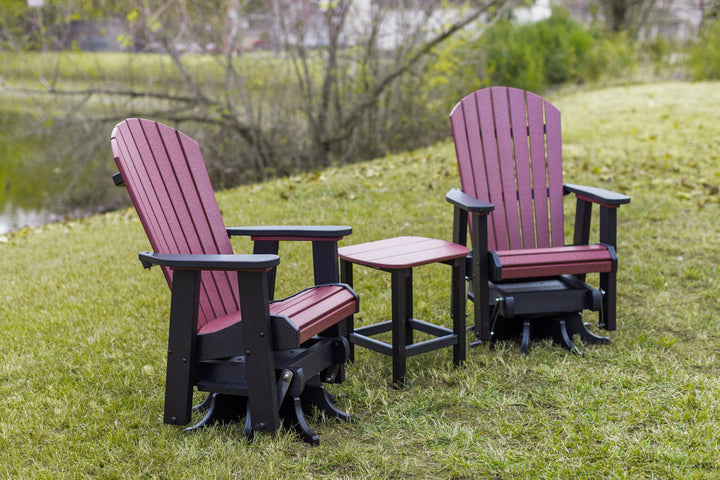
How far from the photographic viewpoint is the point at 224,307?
272 centimetres

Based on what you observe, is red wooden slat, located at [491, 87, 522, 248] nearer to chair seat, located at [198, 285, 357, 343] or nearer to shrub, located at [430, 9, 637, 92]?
chair seat, located at [198, 285, 357, 343]

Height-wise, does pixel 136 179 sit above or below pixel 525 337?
above

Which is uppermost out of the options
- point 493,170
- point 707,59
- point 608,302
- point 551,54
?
point 551,54

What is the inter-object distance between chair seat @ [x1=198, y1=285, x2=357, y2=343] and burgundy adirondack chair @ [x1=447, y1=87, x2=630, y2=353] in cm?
77

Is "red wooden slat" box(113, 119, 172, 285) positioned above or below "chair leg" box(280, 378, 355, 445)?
above

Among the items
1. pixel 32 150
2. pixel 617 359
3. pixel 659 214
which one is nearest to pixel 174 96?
pixel 32 150

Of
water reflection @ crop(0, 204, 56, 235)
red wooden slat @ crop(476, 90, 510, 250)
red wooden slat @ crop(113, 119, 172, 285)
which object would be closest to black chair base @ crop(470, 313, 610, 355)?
red wooden slat @ crop(476, 90, 510, 250)

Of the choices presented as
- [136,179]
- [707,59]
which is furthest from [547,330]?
[707,59]

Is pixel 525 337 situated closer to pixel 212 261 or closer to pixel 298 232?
pixel 298 232

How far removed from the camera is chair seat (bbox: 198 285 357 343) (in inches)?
91.8

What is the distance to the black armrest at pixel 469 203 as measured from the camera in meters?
2.98

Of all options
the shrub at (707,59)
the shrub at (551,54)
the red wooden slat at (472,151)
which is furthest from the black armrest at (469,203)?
the shrub at (707,59)

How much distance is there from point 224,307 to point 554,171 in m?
1.96

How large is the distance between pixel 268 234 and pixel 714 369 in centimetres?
198
